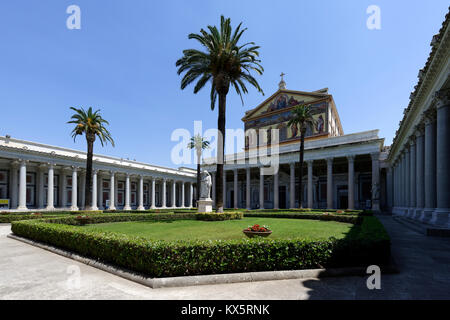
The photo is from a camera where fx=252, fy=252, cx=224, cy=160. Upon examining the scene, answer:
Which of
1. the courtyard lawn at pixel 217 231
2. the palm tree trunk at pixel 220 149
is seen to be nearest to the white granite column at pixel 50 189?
the courtyard lawn at pixel 217 231

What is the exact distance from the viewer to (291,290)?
223 inches

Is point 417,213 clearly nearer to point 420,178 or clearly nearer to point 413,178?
point 420,178

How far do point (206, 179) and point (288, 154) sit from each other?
2286 cm

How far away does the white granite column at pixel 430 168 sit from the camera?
15.4 m

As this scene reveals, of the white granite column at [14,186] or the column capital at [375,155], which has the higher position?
the column capital at [375,155]

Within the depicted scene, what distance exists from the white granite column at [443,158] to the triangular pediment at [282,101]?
3113 centimetres

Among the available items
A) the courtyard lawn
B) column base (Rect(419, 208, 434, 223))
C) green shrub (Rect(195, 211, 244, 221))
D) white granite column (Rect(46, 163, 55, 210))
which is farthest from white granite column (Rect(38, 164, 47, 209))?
column base (Rect(419, 208, 434, 223))

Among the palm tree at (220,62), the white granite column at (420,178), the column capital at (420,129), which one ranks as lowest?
the white granite column at (420,178)

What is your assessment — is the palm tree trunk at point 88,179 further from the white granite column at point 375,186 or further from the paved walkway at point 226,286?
the white granite column at point 375,186

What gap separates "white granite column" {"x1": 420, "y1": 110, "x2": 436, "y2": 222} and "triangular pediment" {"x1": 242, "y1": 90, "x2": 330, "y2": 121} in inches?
1135

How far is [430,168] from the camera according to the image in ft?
51.2

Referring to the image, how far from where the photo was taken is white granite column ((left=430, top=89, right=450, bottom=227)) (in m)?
13.2

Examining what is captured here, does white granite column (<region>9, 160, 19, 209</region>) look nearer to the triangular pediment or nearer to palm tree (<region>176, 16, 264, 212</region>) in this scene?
palm tree (<region>176, 16, 264, 212</region>)
